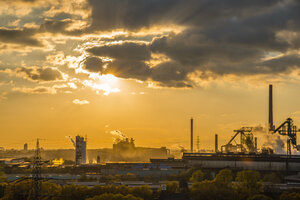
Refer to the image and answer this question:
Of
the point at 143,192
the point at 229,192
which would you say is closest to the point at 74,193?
the point at 143,192

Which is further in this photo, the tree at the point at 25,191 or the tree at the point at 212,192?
the tree at the point at 25,191

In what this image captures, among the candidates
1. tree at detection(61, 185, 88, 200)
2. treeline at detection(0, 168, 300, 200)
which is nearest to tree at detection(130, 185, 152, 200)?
treeline at detection(0, 168, 300, 200)

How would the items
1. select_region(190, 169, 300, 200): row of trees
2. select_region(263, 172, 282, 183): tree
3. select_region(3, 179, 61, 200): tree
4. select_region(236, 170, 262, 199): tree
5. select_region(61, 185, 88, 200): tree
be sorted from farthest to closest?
select_region(263, 172, 282, 183): tree < select_region(236, 170, 262, 199): tree < select_region(3, 179, 61, 200): tree < select_region(61, 185, 88, 200): tree < select_region(190, 169, 300, 200): row of trees

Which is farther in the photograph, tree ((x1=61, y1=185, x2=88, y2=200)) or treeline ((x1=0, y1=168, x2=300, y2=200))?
tree ((x1=61, y1=185, x2=88, y2=200))

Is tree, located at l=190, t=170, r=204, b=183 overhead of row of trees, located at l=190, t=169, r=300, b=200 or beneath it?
beneath

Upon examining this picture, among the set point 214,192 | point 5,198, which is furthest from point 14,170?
point 214,192

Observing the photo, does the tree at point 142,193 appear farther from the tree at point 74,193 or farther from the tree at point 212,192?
the tree at point 74,193

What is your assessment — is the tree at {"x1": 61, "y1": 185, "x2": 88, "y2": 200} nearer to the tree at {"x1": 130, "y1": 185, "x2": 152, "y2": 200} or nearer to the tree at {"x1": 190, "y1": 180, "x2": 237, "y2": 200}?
the tree at {"x1": 130, "y1": 185, "x2": 152, "y2": 200}

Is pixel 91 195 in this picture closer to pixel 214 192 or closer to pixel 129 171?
pixel 214 192

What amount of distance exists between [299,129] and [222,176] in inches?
2663

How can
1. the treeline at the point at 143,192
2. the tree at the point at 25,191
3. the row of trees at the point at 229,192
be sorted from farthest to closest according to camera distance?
the tree at the point at 25,191 → the treeline at the point at 143,192 → the row of trees at the point at 229,192

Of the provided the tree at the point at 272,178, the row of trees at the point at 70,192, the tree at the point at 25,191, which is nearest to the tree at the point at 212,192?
the row of trees at the point at 70,192

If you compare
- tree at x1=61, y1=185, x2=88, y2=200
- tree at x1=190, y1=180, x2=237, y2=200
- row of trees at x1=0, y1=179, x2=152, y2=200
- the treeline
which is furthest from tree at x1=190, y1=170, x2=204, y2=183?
tree at x1=61, y1=185, x2=88, y2=200

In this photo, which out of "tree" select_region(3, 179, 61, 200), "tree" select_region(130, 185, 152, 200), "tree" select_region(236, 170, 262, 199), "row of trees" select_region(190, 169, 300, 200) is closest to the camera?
"row of trees" select_region(190, 169, 300, 200)
